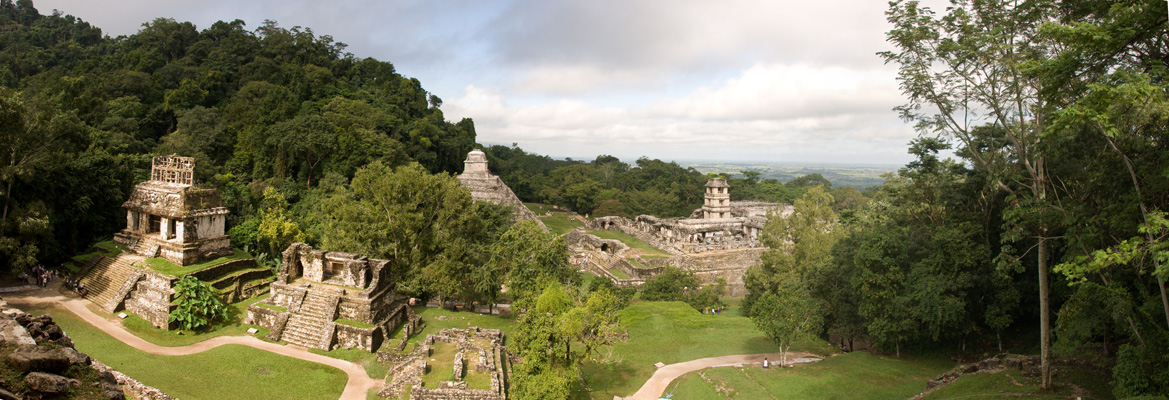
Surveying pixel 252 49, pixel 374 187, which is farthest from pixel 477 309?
pixel 252 49

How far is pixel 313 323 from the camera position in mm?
15617

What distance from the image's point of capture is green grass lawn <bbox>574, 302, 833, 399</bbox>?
16.8 meters

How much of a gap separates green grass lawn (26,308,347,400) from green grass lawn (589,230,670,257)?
26880mm

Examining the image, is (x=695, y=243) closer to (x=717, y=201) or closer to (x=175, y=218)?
(x=717, y=201)

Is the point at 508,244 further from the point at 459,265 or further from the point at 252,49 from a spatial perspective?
the point at 252,49

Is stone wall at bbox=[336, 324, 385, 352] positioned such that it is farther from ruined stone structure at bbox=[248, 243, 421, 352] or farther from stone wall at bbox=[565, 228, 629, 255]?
stone wall at bbox=[565, 228, 629, 255]

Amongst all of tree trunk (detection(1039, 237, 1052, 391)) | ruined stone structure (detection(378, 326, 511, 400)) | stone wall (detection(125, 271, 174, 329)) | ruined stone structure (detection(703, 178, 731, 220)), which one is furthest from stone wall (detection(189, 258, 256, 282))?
ruined stone structure (detection(703, 178, 731, 220))

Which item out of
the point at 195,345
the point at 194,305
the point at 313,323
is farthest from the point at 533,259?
the point at 194,305

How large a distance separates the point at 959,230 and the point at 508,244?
14.1 m

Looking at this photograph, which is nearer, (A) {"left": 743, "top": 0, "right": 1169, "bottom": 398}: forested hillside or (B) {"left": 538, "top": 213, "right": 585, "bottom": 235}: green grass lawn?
(A) {"left": 743, "top": 0, "right": 1169, "bottom": 398}: forested hillside

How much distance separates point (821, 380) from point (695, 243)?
22815 millimetres

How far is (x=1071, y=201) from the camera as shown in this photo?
11.6m

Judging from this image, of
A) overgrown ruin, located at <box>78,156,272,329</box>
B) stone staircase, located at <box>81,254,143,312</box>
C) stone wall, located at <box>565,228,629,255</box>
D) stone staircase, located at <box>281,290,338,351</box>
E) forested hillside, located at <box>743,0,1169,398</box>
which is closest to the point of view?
forested hillside, located at <box>743,0,1169,398</box>

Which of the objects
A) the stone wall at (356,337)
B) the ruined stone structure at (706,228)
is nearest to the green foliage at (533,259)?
the stone wall at (356,337)
